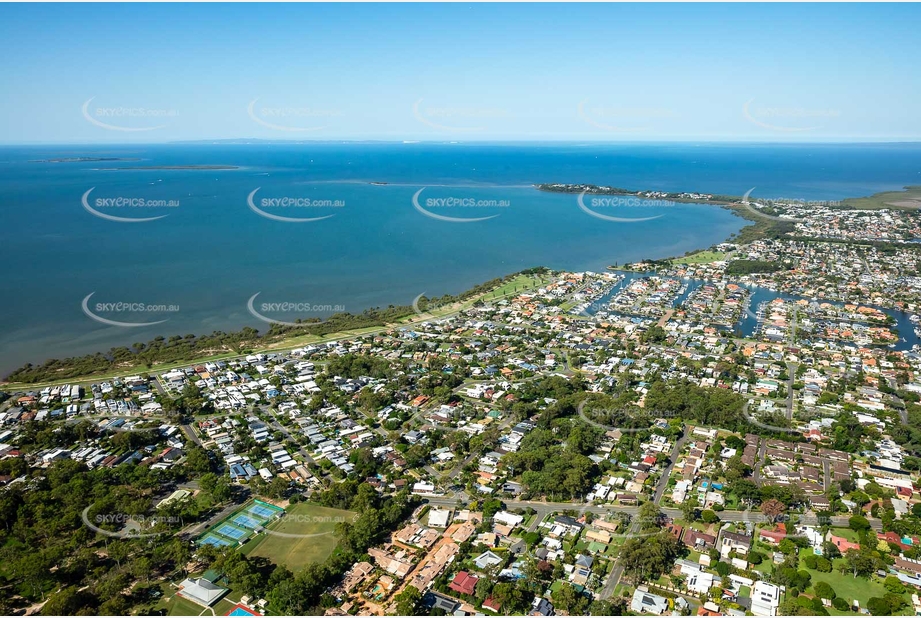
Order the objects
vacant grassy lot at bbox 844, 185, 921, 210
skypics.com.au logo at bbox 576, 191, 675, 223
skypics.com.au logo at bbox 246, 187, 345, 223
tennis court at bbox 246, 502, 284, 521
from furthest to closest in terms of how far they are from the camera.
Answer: skypics.com.au logo at bbox 576, 191, 675, 223, skypics.com.au logo at bbox 246, 187, 345, 223, vacant grassy lot at bbox 844, 185, 921, 210, tennis court at bbox 246, 502, 284, 521

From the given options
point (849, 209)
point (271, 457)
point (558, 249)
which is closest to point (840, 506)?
point (271, 457)

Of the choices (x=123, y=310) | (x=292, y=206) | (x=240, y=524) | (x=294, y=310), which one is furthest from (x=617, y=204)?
(x=240, y=524)

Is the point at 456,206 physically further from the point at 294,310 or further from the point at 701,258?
the point at 294,310

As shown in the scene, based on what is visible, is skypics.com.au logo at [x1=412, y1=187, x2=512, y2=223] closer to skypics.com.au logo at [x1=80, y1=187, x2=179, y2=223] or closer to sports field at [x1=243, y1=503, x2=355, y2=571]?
skypics.com.au logo at [x1=80, y1=187, x2=179, y2=223]

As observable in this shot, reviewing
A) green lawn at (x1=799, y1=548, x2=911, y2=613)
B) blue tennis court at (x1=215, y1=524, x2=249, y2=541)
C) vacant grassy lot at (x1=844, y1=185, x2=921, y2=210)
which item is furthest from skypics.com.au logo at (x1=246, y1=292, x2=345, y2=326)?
vacant grassy lot at (x1=844, y1=185, x2=921, y2=210)

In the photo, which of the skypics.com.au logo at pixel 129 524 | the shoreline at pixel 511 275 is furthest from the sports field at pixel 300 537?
the shoreline at pixel 511 275
